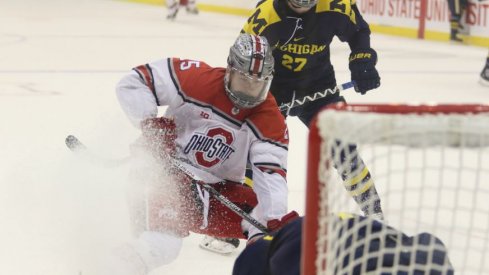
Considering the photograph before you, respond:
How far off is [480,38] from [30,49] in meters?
4.14

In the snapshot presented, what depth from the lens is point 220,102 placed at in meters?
3.04

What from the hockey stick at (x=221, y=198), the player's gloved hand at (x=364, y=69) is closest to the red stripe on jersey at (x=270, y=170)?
the hockey stick at (x=221, y=198)

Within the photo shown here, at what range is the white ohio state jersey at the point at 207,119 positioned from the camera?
2.96 metres

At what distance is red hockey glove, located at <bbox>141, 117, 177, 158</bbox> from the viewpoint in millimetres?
2889

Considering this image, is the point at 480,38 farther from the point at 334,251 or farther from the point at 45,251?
the point at 334,251

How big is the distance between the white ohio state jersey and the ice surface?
1.09 ft

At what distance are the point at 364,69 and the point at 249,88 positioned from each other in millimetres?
960

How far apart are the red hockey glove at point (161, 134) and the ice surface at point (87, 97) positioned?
31 centimetres

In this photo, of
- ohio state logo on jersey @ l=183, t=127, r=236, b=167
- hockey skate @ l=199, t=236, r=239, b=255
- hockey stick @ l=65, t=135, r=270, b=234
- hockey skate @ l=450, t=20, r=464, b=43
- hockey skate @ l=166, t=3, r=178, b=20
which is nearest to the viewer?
hockey stick @ l=65, t=135, r=270, b=234

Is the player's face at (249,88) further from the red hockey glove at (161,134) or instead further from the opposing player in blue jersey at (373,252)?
the opposing player in blue jersey at (373,252)

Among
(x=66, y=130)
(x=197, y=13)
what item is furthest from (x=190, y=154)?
(x=197, y=13)

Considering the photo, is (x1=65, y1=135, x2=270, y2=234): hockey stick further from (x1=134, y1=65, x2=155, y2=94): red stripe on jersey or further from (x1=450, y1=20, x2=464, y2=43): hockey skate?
(x1=450, y1=20, x2=464, y2=43): hockey skate

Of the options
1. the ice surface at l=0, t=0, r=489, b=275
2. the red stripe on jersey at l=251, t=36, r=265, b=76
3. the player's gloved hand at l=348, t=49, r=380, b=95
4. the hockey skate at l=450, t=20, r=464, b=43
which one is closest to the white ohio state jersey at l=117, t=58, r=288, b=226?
the red stripe on jersey at l=251, t=36, r=265, b=76

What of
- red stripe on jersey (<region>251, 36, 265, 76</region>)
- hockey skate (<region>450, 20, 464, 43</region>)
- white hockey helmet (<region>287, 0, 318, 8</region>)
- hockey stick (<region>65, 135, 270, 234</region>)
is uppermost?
white hockey helmet (<region>287, 0, 318, 8</region>)
